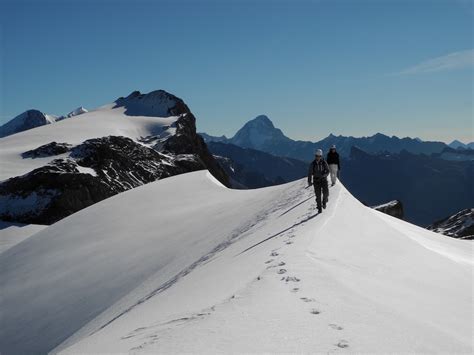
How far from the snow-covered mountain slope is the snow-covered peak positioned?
13873 centimetres

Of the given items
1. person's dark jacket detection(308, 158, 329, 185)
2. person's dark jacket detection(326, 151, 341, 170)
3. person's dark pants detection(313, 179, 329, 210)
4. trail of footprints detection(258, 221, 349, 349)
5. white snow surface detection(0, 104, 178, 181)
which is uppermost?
white snow surface detection(0, 104, 178, 181)

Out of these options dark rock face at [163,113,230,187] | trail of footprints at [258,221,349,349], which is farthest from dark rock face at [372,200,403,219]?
dark rock face at [163,113,230,187]

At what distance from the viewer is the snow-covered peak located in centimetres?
15888

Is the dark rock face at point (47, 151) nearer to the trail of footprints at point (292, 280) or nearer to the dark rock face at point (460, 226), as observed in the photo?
the dark rock face at point (460, 226)

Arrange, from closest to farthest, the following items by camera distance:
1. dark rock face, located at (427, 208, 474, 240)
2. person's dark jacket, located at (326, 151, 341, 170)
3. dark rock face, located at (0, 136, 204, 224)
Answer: person's dark jacket, located at (326, 151, 341, 170), dark rock face, located at (427, 208, 474, 240), dark rock face, located at (0, 136, 204, 224)

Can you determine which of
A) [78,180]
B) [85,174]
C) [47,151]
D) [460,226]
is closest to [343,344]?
[78,180]

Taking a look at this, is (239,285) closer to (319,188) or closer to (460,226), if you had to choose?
(319,188)

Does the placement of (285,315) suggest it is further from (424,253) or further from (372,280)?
(424,253)

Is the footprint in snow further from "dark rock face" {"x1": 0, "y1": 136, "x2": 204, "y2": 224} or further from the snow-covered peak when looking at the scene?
the snow-covered peak

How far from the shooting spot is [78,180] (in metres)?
76.2

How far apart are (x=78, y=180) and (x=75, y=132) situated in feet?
141

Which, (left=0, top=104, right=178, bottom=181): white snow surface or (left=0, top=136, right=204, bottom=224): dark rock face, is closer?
(left=0, top=136, right=204, bottom=224): dark rock face

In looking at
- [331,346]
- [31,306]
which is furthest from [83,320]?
[331,346]

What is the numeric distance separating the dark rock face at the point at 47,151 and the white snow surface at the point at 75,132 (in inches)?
71.7
